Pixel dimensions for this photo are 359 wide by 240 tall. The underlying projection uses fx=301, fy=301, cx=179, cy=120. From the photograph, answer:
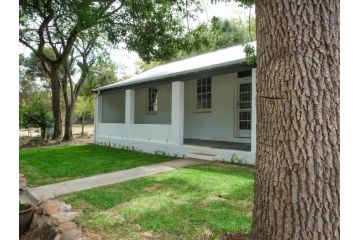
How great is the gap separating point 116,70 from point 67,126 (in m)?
12.2

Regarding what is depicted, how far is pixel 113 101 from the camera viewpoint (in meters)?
17.9

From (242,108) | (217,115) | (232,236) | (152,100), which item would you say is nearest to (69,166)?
(217,115)

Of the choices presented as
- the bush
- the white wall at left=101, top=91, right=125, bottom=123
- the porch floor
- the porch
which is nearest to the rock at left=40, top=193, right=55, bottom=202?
the porch

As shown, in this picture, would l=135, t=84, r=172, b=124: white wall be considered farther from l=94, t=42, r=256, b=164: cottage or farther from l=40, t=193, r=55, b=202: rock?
l=40, t=193, r=55, b=202: rock

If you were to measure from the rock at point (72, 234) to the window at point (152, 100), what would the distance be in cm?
1163

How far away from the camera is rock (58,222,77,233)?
158 inches

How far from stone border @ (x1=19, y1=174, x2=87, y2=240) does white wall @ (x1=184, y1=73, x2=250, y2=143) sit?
7.63m

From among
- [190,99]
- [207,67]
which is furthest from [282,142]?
[190,99]

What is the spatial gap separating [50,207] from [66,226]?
990 millimetres

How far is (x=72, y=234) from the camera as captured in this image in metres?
3.81

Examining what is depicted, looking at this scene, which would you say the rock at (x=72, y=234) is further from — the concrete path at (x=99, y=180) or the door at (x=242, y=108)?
the door at (x=242, y=108)

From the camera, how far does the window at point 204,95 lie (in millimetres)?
12656

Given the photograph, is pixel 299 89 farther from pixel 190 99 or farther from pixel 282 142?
pixel 190 99

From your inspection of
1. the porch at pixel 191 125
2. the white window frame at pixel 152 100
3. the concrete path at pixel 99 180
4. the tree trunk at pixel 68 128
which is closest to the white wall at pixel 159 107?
the porch at pixel 191 125
